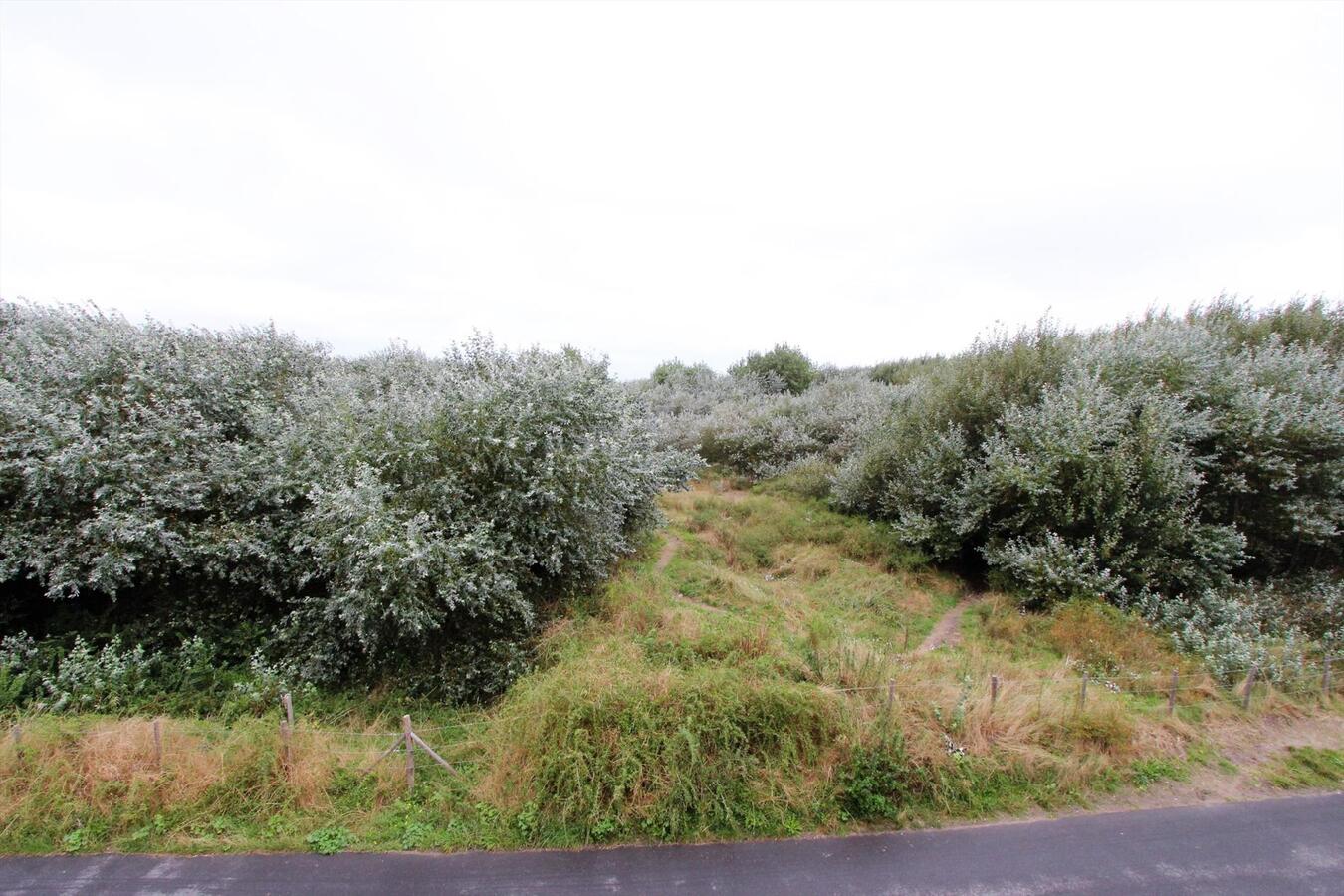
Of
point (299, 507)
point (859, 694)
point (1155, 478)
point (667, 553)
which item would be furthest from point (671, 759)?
point (1155, 478)

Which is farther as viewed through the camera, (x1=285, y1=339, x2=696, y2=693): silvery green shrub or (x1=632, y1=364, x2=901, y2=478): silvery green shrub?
(x1=632, y1=364, x2=901, y2=478): silvery green shrub

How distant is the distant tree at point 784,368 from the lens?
114ft

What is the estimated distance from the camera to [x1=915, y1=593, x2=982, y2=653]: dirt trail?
10.2 metres

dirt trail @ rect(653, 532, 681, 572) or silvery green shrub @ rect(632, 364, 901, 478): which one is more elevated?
silvery green shrub @ rect(632, 364, 901, 478)

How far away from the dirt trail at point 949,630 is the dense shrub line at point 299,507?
5920mm

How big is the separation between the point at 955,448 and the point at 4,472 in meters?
16.7

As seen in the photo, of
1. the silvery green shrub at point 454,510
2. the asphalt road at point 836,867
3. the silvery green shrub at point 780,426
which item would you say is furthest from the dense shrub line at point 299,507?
the silvery green shrub at point 780,426

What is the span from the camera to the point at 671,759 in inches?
235

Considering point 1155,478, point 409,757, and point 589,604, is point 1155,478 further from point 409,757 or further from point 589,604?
point 409,757

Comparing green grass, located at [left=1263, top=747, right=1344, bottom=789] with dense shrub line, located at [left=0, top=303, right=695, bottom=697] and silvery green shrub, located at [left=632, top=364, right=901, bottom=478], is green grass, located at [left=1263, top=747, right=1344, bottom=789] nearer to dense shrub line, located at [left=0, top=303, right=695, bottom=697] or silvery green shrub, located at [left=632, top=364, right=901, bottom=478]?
dense shrub line, located at [left=0, top=303, right=695, bottom=697]

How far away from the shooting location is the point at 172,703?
7832 millimetres

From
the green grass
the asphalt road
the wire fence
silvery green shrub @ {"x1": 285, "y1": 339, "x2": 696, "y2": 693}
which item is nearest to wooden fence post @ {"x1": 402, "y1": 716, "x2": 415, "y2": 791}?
the wire fence

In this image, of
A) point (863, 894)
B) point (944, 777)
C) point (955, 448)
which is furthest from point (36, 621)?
point (955, 448)

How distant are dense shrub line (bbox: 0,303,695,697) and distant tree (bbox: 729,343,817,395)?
84.0ft
